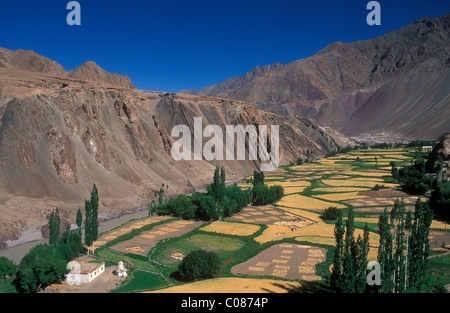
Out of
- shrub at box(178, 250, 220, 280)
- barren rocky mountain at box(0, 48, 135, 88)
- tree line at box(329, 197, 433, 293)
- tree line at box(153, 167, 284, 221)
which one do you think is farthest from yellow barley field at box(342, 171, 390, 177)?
barren rocky mountain at box(0, 48, 135, 88)

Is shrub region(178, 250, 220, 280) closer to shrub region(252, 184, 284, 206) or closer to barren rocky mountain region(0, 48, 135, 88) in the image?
shrub region(252, 184, 284, 206)

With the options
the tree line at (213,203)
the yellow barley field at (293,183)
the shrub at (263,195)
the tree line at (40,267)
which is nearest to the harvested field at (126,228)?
the tree line at (213,203)

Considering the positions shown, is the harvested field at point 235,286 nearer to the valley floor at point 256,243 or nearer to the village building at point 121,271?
the valley floor at point 256,243

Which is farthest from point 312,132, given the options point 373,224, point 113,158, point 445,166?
point 373,224

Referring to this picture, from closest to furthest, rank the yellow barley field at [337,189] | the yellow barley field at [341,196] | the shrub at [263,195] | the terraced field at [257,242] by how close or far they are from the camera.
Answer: the terraced field at [257,242] < the shrub at [263,195] < the yellow barley field at [341,196] < the yellow barley field at [337,189]

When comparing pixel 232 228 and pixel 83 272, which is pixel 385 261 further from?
pixel 232 228

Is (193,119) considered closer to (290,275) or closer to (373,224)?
(373,224)

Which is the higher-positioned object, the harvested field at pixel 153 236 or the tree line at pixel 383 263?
the tree line at pixel 383 263
